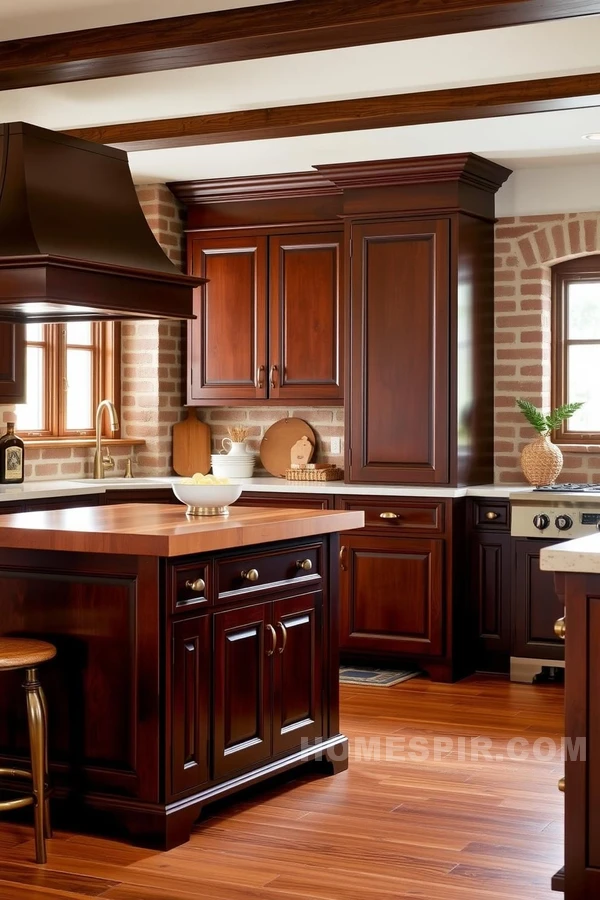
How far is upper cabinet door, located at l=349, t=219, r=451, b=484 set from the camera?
628cm

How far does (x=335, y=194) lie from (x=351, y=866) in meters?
4.17

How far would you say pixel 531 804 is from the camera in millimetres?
A: 4105

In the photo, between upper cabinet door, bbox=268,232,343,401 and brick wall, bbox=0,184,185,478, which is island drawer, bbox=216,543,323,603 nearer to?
upper cabinet door, bbox=268,232,343,401

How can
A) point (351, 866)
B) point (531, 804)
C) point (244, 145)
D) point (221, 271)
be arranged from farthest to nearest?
point (221, 271), point (244, 145), point (531, 804), point (351, 866)

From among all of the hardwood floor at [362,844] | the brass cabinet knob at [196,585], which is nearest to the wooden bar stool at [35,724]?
the hardwood floor at [362,844]

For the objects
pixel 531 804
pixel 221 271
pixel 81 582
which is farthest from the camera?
pixel 221 271

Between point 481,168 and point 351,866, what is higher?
point 481,168

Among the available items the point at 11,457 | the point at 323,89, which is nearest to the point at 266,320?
the point at 11,457

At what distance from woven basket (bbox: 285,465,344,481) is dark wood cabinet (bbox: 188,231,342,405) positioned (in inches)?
15.5

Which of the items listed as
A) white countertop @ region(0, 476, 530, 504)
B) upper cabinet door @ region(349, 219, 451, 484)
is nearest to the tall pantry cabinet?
upper cabinet door @ region(349, 219, 451, 484)

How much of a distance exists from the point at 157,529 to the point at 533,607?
283 cm

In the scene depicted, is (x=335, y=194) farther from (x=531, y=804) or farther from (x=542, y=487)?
(x=531, y=804)

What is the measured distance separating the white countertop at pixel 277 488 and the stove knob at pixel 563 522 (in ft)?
0.88

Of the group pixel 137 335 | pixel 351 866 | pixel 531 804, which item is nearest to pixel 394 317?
pixel 137 335
